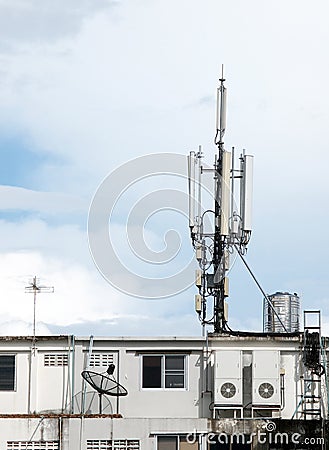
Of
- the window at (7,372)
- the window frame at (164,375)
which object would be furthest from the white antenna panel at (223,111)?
the window at (7,372)

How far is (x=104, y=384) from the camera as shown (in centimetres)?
3559

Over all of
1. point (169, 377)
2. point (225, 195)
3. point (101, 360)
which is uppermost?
point (225, 195)

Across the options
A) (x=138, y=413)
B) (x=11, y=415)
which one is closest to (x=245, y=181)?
(x=138, y=413)

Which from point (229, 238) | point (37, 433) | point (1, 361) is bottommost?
point (37, 433)

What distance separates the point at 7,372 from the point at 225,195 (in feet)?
34.2

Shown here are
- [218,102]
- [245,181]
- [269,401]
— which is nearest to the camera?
[269,401]

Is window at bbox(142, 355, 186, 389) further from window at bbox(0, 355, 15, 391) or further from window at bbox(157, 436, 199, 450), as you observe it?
window at bbox(0, 355, 15, 391)

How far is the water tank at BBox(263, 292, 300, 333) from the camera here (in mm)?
39594

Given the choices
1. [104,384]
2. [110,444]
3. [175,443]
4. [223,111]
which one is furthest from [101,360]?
[223,111]

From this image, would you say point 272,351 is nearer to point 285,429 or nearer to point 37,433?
point 285,429

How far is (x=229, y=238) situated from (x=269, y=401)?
7.04 metres

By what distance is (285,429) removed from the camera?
33938 millimetres

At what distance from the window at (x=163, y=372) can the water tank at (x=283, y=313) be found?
15.0 ft

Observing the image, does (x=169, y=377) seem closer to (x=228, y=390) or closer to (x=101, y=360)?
(x=228, y=390)
